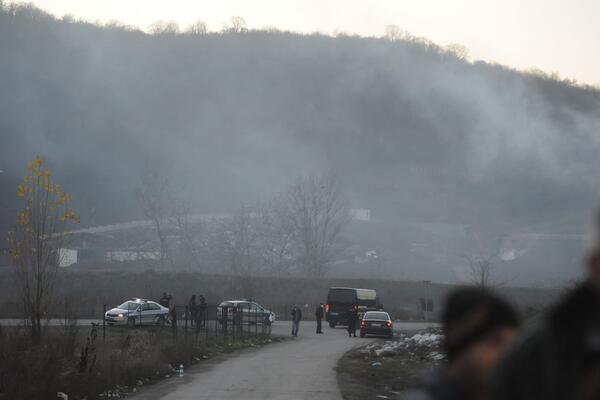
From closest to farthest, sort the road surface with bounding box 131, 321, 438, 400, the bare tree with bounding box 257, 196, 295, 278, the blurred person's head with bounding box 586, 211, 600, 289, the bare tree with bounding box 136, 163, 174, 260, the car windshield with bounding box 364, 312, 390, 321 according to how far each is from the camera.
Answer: the blurred person's head with bounding box 586, 211, 600, 289 < the road surface with bounding box 131, 321, 438, 400 < the car windshield with bounding box 364, 312, 390, 321 < the bare tree with bounding box 136, 163, 174, 260 < the bare tree with bounding box 257, 196, 295, 278

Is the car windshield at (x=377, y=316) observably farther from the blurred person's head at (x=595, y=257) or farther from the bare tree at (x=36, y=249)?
the blurred person's head at (x=595, y=257)

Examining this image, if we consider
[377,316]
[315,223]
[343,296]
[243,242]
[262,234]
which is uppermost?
[315,223]

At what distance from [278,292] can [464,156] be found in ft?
326

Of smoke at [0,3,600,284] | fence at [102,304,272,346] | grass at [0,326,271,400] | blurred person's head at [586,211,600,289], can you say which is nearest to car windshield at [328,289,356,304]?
fence at [102,304,272,346]

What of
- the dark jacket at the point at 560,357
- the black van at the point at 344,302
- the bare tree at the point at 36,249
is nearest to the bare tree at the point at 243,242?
the black van at the point at 344,302

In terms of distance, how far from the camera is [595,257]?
7.87 ft

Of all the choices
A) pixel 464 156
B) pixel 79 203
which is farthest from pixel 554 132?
pixel 79 203

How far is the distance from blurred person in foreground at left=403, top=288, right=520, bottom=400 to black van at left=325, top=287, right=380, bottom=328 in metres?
52.4

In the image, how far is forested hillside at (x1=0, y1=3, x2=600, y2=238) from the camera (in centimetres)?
14525

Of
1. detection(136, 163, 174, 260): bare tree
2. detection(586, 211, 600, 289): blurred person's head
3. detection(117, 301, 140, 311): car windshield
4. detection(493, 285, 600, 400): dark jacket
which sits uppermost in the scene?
detection(136, 163, 174, 260): bare tree

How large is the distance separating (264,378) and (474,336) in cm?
2052

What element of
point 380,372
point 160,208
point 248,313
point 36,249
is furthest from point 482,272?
point 160,208

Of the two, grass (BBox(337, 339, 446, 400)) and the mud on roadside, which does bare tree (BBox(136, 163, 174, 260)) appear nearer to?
the mud on roadside

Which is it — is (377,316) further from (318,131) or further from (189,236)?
(318,131)
